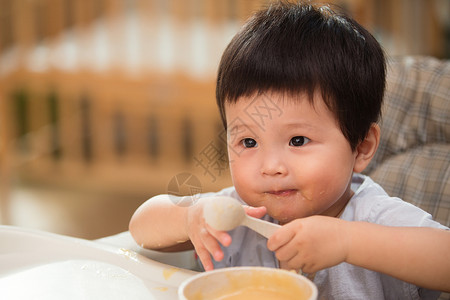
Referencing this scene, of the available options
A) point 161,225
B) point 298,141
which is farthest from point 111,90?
point 298,141

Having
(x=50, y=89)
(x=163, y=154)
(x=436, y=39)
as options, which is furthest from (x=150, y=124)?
(x=436, y=39)

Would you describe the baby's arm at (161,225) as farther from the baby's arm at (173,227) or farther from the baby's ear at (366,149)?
the baby's ear at (366,149)

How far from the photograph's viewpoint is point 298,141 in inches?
29.3

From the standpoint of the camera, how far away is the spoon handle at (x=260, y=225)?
647mm

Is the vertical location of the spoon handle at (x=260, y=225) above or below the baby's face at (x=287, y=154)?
below

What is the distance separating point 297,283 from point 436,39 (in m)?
2.27

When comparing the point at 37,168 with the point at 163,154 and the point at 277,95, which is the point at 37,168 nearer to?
the point at 163,154

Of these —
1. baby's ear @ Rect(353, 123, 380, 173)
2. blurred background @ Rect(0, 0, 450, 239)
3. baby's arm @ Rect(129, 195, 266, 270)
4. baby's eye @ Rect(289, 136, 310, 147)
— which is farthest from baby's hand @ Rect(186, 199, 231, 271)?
blurred background @ Rect(0, 0, 450, 239)

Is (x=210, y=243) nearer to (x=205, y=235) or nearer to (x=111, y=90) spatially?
(x=205, y=235)

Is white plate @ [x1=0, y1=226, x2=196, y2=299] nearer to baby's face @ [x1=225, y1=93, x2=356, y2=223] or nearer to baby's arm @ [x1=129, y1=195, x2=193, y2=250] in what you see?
baby's arm @ [x1=129, y1=195, x2=193, y2=250]

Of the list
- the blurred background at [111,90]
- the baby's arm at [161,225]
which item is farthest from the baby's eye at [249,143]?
the blurred background at [111,90]

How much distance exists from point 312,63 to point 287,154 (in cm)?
12

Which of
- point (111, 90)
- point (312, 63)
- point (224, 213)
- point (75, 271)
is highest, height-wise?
point (312, 63)

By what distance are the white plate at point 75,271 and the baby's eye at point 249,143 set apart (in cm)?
18
